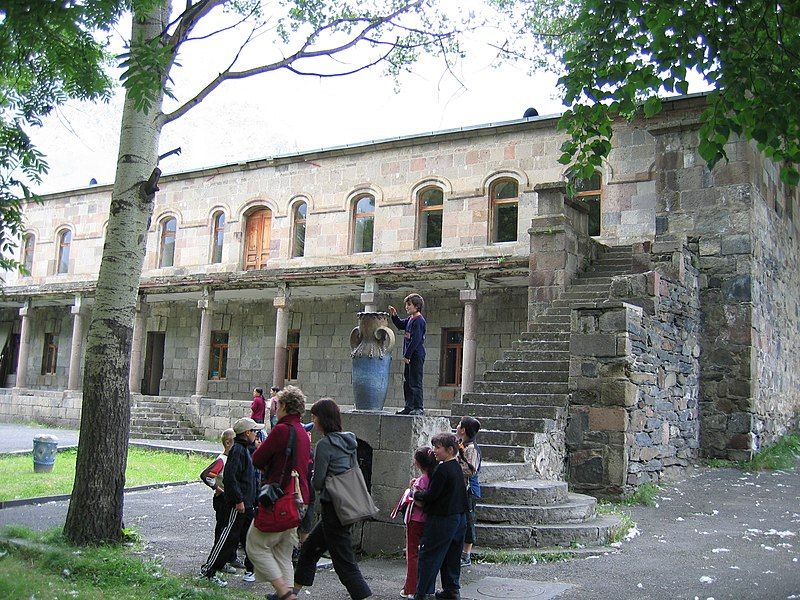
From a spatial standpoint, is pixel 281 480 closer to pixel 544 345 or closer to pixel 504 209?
pixel 544 345

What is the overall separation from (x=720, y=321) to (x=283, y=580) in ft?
34.7

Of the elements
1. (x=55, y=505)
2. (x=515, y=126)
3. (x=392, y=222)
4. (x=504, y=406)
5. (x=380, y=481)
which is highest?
(x=515, y=126)

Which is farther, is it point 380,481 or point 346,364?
point 346,364

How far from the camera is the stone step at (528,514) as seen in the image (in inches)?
296

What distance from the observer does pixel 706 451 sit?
13391 millimetres

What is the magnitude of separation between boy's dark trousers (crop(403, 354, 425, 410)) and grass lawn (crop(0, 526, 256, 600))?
2.74 meters

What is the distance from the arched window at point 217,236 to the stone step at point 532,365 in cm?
1498

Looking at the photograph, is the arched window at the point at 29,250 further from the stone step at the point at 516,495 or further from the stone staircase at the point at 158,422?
the stone step at the point at 516,495

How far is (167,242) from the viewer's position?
25859mm

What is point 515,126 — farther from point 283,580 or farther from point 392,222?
point 283,580

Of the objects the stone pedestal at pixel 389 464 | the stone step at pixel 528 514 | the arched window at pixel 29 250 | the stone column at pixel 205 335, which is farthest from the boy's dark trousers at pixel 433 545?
the arched window at pixel 29 250

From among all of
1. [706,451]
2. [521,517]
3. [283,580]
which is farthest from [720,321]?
[283,580]

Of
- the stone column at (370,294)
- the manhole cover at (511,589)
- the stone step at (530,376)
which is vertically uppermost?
the stone column at (370,294)

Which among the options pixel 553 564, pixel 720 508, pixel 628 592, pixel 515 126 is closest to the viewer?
pixel 628 592
